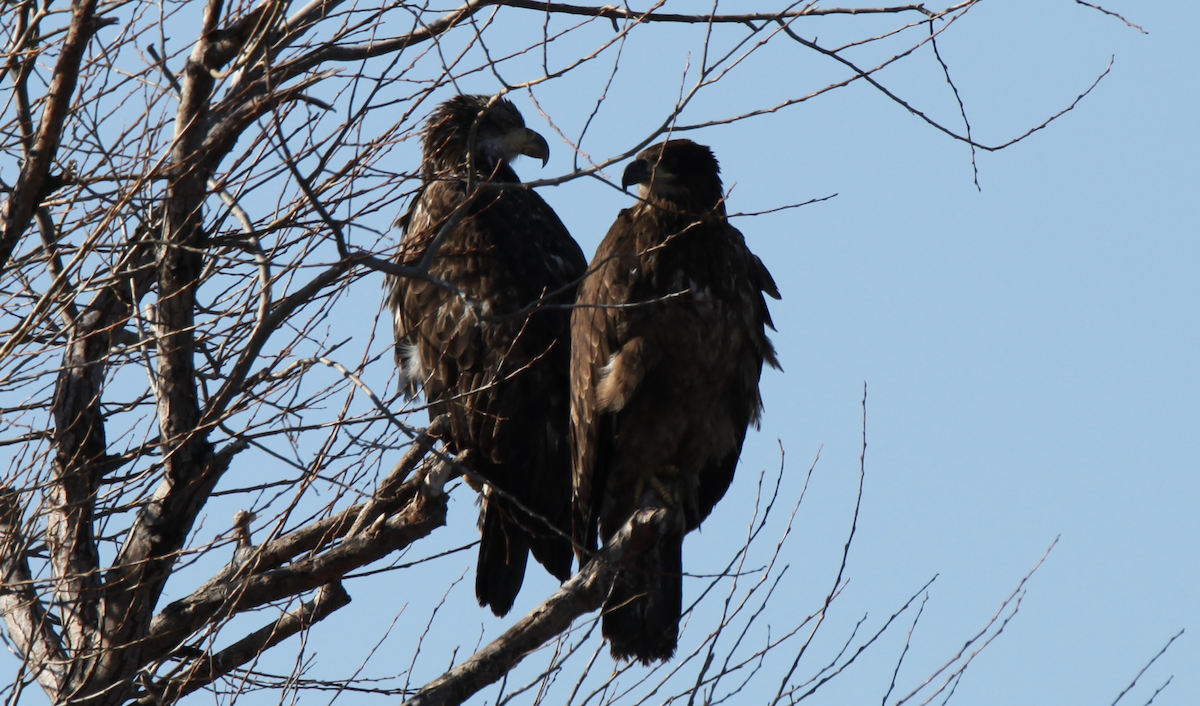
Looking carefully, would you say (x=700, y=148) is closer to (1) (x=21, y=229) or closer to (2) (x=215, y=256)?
(2) (x=215, y=256)

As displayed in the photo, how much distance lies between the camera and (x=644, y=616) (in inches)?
204

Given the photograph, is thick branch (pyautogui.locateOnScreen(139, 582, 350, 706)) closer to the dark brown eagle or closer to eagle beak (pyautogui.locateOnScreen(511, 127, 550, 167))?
the dark brown eagle

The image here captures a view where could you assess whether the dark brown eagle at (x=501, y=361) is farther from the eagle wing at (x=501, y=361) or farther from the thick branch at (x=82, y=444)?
the thick branch at (x=82, y=444)

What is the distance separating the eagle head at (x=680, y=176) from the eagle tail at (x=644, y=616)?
1.57 metres

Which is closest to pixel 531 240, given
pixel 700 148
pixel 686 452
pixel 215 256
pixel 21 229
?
pixel 700 148

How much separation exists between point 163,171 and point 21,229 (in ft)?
1.59

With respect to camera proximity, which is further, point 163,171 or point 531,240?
point 531,240

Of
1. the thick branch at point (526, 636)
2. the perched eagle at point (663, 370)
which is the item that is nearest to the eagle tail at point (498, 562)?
the perched eagle at point (663, 370)

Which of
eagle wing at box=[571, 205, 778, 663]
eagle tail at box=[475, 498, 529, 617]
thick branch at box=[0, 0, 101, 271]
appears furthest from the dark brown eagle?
thick branch at box=[0, 0, 101, 271]

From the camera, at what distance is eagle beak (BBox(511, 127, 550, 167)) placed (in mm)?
6746

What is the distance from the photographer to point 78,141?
4.31 metres

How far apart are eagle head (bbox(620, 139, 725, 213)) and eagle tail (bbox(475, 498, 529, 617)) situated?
5.32 ft

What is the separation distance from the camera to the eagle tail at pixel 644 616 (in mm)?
5141

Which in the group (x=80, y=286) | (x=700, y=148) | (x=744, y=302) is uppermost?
(x=700, y=148)
